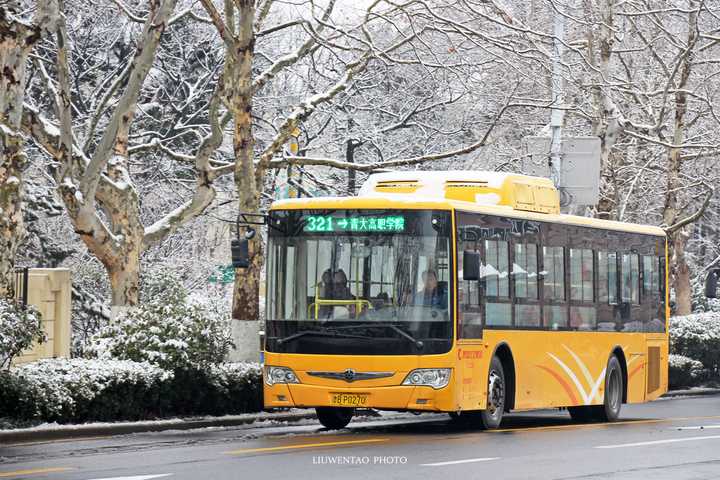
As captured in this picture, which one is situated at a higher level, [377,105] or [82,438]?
[377,105]

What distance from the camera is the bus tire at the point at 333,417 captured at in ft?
66.3

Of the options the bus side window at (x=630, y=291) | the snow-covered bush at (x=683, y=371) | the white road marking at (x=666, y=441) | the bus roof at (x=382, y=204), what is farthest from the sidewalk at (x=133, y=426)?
the snow-covered bush at (x=683, y=371)

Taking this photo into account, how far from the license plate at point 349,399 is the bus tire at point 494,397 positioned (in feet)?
6.87

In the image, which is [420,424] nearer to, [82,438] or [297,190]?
[82,438]

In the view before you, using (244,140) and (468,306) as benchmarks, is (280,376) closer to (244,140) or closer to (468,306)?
(468,306)

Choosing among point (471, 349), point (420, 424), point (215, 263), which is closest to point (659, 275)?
point (420, 424)

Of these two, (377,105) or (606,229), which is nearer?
(606,229)

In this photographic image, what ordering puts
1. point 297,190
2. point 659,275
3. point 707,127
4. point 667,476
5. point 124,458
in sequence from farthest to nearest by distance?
1. point 707,127
2. point 297,190
3. point 659,275
4. point 124,458
5. point 667,476

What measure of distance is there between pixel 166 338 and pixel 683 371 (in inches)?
709

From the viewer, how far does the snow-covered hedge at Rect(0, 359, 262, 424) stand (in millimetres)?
18500

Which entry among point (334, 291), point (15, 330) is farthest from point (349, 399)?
point (15, 330)

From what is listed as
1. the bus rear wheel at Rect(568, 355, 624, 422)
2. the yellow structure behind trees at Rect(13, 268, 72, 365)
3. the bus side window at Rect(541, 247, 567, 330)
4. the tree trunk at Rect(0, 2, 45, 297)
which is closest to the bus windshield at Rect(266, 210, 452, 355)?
the bus side window at Rect(541, 247, 567, 330)

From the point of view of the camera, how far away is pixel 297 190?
3475cm

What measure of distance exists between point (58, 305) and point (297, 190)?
30.4 ft
